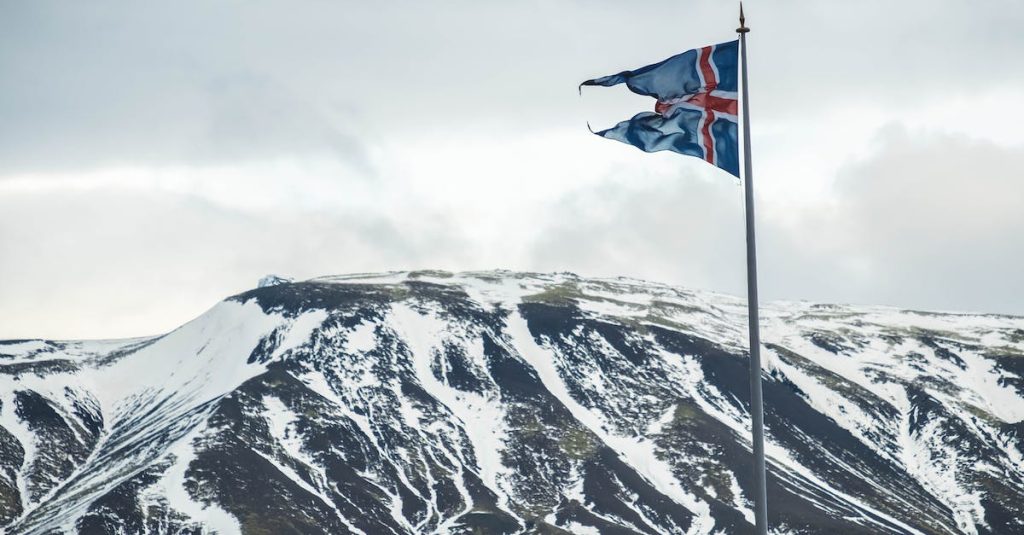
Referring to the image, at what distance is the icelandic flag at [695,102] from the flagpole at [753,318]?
28.4 inches

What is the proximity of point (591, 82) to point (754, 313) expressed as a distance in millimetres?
8652

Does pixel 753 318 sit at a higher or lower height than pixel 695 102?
lower

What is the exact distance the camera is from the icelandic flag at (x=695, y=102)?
32.5 m

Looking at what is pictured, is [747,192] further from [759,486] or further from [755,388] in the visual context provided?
[759,486]

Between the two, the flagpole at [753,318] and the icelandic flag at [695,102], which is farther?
the icelandic flag at [695,102]

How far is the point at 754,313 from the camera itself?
30.7 metres

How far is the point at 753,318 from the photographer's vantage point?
101 ft

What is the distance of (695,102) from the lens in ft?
108

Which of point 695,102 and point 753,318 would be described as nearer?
point 753,318

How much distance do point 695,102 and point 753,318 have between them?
19.1 ft

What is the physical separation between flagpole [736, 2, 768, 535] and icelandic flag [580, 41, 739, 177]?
722 mm

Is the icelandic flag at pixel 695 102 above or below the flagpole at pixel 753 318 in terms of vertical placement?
above

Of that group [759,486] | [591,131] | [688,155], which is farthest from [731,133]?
[759,486]

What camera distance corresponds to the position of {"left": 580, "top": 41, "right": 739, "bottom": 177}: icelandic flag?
32.5 m
